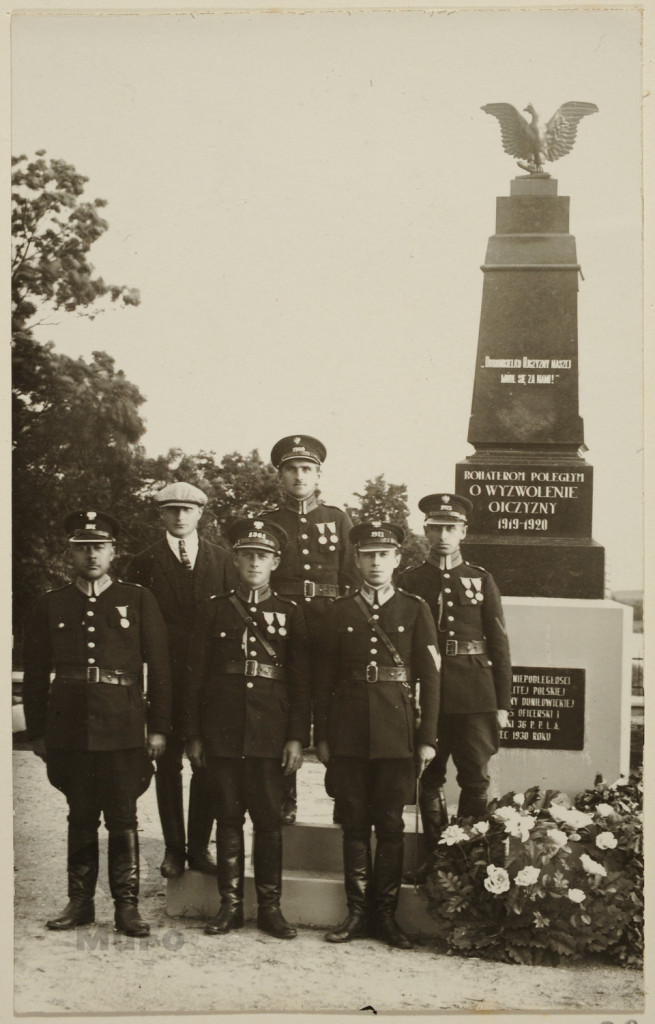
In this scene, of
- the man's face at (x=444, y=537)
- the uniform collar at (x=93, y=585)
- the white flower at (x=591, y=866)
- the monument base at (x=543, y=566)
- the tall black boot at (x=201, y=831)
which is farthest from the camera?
the monument base at (x=543, y=566)

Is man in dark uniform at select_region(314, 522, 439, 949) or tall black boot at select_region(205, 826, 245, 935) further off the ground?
man in dark uniform at select_region(314, 522, 439, 949)

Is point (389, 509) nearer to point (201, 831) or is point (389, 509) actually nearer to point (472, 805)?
point (472, 805)

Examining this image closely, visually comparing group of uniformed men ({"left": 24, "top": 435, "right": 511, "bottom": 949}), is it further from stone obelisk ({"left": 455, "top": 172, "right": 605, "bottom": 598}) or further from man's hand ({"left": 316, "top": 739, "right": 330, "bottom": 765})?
stone obelisk ({"left": 455, "top": 172, "right": 605, "bottom": 598})

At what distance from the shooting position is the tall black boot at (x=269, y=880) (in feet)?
14.2

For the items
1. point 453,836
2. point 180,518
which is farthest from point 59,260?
point 453,836

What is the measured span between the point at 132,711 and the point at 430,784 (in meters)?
1.34

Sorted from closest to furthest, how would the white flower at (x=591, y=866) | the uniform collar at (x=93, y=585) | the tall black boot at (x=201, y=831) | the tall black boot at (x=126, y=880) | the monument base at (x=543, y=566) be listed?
the white flower at (x=591, y=866)
the tall black boot at (x=126, y=880)
the uniform collar at (x=93, y=585)
the tall black boot at (x=201, y=831)
the monument base at (x=543, y=566)

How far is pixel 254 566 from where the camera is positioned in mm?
4461

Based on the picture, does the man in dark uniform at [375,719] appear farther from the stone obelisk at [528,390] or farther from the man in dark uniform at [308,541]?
the stone obelisk at [528,390]

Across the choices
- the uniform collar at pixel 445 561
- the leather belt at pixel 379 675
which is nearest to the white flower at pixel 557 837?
the leather belt at pixel 379 675

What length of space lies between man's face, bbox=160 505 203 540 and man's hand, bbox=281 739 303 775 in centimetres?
107

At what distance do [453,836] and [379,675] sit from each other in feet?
2.39

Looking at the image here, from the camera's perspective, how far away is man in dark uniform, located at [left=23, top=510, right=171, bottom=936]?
4.37m

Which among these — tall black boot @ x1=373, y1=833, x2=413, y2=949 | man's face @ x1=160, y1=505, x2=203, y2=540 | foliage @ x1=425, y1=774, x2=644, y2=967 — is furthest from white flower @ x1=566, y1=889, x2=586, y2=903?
man's face @ x1=160, y1=505, x2=203, y2=540
